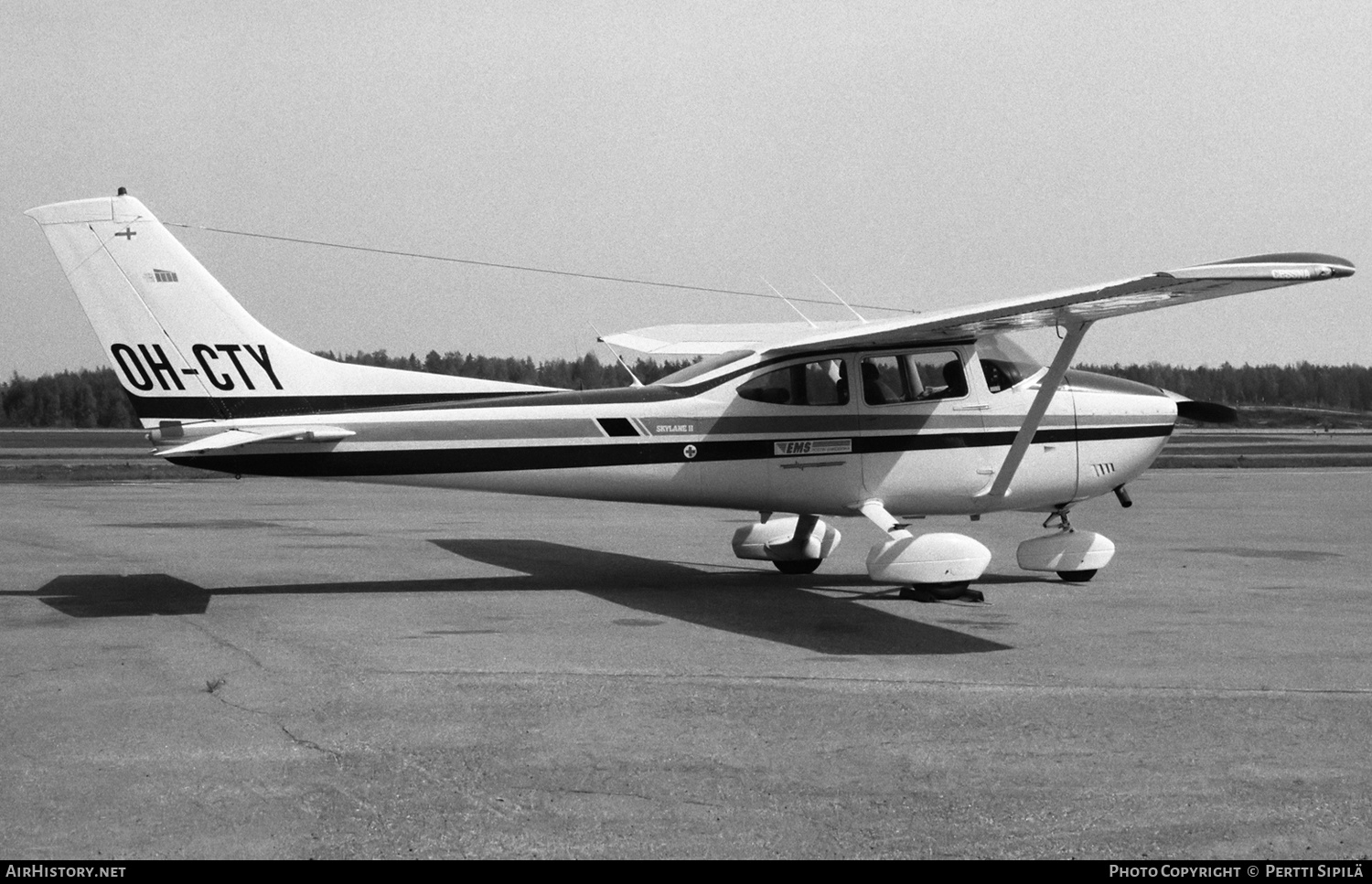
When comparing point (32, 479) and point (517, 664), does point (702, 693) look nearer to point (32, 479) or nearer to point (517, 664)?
point (517, 664)

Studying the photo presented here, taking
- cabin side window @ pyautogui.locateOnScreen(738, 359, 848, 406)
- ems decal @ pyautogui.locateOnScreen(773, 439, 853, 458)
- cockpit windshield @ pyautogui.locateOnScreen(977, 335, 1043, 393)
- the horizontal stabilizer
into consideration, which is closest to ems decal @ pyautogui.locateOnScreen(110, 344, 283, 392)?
the horizontal stabilizer

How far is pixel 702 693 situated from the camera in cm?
791

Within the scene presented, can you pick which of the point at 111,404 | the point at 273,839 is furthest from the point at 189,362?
the point at 111,404

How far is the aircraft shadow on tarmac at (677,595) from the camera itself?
10.0 meters

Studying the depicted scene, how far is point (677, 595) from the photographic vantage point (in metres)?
12.4

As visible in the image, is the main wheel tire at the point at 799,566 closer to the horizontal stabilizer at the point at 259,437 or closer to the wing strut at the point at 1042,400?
the wing strut at the point at 1042,400

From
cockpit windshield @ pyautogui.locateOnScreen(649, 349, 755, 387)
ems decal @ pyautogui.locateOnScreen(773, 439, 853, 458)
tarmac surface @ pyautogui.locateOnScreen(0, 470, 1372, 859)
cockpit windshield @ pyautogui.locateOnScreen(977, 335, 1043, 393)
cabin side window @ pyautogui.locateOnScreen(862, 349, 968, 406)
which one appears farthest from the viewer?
cockpit windshield @ pyautogui.locateOnScreen(977, 335, 1043, 393)

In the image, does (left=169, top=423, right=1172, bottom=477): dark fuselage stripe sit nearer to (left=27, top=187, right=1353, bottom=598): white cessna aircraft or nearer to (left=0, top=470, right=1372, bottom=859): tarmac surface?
(left=27, top=187, right=1353, bottom=598): white cessna aircraft

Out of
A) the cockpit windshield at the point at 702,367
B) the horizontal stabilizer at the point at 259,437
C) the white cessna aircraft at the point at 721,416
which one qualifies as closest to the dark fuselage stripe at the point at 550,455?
the white cessna aircraft at the point at 721,416

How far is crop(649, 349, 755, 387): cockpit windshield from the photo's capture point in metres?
12.7

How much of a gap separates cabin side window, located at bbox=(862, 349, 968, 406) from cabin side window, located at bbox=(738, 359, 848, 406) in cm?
23

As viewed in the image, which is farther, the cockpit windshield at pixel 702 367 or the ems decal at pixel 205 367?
the cockpit windshield at pixel 702 367

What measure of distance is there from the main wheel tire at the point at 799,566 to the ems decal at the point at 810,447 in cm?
191

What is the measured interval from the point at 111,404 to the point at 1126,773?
86366 millimetres
